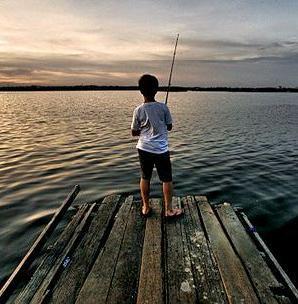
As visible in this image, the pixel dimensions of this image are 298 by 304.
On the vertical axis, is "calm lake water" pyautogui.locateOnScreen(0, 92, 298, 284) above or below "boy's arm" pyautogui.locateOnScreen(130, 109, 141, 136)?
below

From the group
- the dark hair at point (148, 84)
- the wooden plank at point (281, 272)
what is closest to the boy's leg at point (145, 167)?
the dark hair at point (148, 84)

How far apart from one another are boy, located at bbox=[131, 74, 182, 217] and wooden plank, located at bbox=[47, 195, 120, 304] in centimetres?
107

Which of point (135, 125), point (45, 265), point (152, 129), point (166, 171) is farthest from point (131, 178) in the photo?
point (45, 265)

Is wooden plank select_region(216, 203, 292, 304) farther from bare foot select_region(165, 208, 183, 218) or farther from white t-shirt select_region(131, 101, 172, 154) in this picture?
white t-shirt select_region(131, 101, 172, 154)

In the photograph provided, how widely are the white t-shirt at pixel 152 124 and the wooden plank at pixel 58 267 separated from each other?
1815 millimetres

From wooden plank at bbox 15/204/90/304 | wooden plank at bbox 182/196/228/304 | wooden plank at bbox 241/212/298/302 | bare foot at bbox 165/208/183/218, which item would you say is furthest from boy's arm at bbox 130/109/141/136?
wooden plank at bbox 241/212/298/302

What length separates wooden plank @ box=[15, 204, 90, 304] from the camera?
3618 mm

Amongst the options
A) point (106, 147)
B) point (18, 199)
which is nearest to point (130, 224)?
point (18, 199)

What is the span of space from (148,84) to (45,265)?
123 inches

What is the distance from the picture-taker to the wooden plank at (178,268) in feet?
11.6

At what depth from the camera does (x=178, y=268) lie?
4051 mm

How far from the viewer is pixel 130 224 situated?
17.8ft

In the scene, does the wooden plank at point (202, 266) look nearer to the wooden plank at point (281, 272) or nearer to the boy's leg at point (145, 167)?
the wooden plank at point (281, 272)

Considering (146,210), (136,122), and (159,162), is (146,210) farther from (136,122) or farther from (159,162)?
(136,122)
